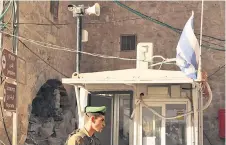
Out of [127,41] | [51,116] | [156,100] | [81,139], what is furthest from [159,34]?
[81,139]

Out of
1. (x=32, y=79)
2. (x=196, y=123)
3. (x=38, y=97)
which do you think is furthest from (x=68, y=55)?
(x=196, y=123)

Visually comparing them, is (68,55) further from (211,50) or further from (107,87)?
(107,87)

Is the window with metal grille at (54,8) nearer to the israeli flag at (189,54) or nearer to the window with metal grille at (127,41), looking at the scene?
the window with metal grille at (127,41)

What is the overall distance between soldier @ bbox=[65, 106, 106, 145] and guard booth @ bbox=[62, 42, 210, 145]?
2.08 meters

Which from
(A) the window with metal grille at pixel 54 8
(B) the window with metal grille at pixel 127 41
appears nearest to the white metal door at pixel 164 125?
(A) the window with metal grille at pixel 54 8

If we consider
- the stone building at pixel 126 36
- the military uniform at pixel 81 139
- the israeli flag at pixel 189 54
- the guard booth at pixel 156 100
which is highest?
the stone building at pixel 126 36

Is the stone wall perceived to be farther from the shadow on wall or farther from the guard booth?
the guard booth

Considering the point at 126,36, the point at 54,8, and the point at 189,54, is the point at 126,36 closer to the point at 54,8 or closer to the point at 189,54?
the point at 54,8

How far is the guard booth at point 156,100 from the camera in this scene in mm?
6363

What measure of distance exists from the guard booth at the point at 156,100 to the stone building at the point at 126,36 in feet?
12.1

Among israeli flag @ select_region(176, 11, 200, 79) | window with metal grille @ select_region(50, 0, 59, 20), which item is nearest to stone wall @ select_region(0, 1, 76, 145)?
window with metal grille @ select_region(50, 0, 59, 20)

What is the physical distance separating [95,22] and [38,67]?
4136 millimetres

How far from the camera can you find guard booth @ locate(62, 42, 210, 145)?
636 cm

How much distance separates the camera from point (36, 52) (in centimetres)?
1012
